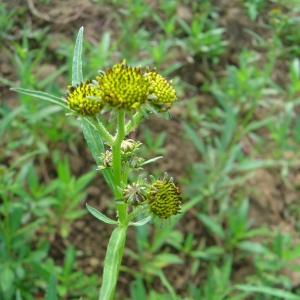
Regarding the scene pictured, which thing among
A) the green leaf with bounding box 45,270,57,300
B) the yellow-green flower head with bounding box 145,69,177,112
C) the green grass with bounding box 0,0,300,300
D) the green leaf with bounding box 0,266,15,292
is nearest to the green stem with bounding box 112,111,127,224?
the yellow-green flower head with bounding box 145,69,177,112

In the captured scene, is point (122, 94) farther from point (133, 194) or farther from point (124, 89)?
point (133, 194)

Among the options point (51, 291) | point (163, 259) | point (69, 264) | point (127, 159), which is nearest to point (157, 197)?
point (127, 159)

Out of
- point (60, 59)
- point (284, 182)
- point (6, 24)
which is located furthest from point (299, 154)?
point (6, 24)

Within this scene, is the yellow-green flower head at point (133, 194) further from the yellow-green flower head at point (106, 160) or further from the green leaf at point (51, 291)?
the green leaf at point (51, 291)

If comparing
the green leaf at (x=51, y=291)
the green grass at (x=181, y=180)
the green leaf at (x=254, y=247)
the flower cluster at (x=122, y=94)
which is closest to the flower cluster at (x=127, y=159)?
the flower cluster at (x=122, y=94)

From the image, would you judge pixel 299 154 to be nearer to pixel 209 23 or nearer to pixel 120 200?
pixel 209 23

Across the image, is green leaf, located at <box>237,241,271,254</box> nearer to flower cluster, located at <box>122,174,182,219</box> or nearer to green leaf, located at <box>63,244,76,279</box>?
green leaf, located at <box>63,244,76,279</box>
